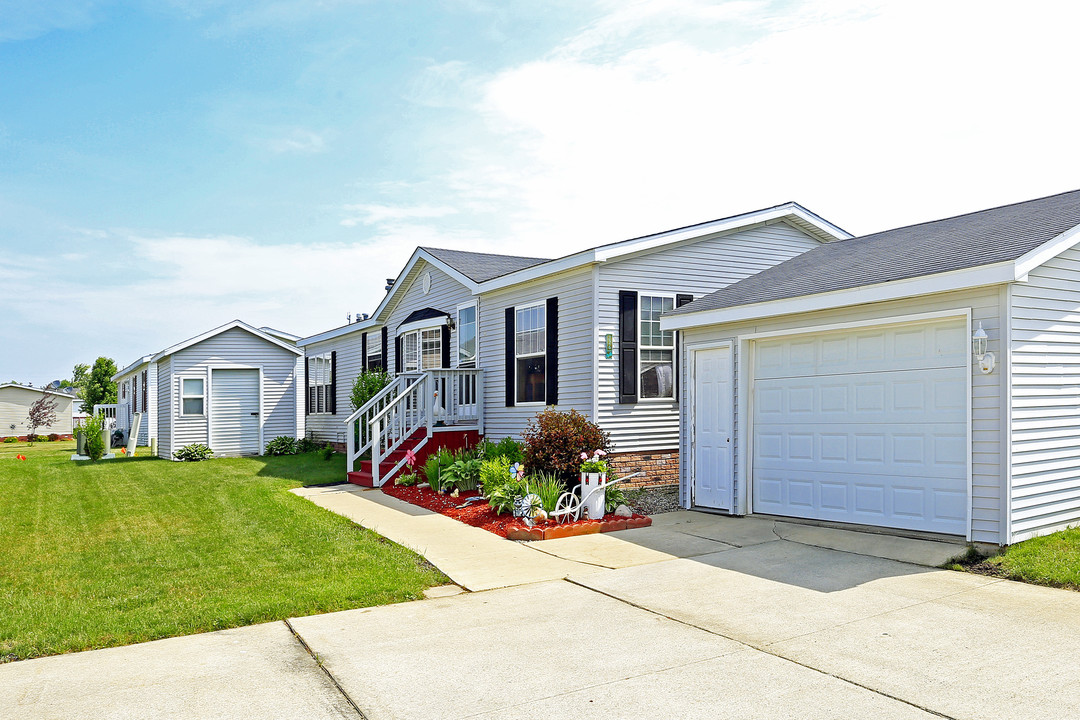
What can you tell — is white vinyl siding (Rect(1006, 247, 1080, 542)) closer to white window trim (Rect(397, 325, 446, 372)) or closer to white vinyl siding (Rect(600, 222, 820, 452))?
white vinyl siding (Rect(600, 222, 820, 452))

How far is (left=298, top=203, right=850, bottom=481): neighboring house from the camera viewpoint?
39.7 feet

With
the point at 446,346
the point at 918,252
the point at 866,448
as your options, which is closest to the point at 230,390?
the point at 446,346

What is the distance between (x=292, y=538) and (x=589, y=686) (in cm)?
560

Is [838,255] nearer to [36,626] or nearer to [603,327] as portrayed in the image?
[603,327]

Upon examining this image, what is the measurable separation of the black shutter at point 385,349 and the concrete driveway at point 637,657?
12773 millimetres

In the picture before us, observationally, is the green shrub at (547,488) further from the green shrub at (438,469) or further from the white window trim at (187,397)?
the white window trim at (187,397)

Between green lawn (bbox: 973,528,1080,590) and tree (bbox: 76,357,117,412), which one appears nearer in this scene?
green lawn (bbox: 973,528,1080,590)

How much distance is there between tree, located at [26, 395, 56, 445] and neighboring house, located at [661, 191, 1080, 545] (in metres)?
42.7

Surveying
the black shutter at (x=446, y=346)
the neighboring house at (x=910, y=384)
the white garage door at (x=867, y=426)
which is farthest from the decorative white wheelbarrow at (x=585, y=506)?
the black shutter at (x=446, y=346)

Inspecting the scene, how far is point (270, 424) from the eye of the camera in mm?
22891

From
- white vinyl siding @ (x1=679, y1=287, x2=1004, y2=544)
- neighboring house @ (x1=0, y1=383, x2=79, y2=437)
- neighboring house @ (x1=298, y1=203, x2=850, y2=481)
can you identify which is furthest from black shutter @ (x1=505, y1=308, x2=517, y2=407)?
neighboring house @ (x1=0, y1=383, x2=79, y2=437)

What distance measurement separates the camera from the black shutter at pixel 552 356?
509 inches

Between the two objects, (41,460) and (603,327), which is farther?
(41,460)

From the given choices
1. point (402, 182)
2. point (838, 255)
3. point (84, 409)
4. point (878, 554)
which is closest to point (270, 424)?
point (402, 182)
